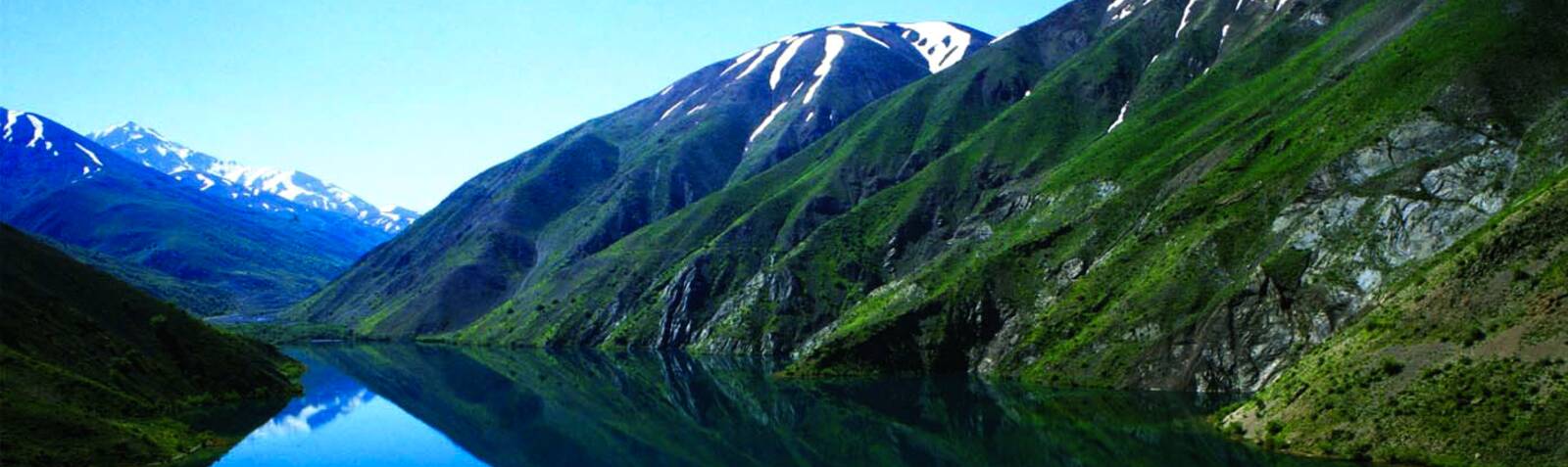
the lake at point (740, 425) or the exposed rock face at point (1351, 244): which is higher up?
the lake at point (740, 425)

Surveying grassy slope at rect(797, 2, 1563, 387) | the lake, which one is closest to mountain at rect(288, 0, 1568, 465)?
grassy slope at rect(797, 2, 1563, 387)

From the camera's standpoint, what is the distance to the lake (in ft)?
256

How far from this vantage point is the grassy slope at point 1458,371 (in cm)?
5725

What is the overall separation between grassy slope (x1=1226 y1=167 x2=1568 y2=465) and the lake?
196 inches

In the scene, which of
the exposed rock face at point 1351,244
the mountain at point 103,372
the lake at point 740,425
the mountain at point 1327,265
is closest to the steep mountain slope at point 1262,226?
the exposed rock face at point 1351,244

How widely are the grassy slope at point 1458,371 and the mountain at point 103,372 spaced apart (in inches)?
3194

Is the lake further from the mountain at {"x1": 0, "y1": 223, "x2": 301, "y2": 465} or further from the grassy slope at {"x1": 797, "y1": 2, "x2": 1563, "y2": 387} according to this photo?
the grassy slope at {"x1": 797, "y1": 2, "x2": 1563, "y2": 387}

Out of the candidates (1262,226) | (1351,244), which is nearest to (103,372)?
(1351,244)

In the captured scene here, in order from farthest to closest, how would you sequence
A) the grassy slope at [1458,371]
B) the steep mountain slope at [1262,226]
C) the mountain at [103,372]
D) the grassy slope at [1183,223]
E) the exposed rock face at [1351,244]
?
the grassy slope at [1183,223] → the steep mountain slope at [1262,226] → the exposed rock face at [1351,244] → the mountain at [103,372] → the grassy slope at [1458,371]

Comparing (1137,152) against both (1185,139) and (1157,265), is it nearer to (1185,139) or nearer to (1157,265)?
(1185,139)

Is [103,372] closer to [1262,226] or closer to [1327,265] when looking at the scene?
[1327,265]

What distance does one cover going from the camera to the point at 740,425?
101 metres

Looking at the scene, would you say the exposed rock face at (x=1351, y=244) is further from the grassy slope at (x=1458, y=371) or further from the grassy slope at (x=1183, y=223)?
the grassy slope at (x=1458, y=371)

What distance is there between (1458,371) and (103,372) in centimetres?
10645
